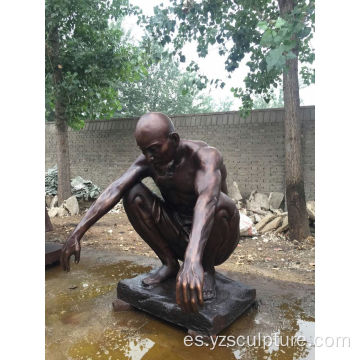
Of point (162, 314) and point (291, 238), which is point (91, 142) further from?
point (162, 314)

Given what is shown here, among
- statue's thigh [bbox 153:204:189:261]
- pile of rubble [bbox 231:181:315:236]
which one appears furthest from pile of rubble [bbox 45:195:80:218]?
statue's thigh [bbox 153:204:189:261]

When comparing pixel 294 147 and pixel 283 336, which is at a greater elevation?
pixel 294 147

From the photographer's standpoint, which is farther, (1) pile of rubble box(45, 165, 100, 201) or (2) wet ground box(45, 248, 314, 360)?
(1) pile of rubble box(45, 165, 100, 201)

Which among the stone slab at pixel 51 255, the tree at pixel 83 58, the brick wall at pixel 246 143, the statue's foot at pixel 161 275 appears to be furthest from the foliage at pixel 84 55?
the statue's foot at pixel 161 275

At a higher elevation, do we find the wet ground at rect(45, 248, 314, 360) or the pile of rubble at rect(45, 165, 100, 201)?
the pile of rubble at rect(45, 165, 100, 201)

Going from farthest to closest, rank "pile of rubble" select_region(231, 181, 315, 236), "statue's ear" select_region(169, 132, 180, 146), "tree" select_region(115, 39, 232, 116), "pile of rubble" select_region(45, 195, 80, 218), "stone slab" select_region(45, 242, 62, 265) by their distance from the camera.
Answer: "tree" select_region(115, 39, 232, 116) < "pile of rubble" select_region(45, 195, 80, 218) < "pile of rubble" select_region(231, 181, 315, 236) < "stone slab" select_region(45, 242, 62, 265) < "statue's ear" select_region(169, 132, 180, 146)

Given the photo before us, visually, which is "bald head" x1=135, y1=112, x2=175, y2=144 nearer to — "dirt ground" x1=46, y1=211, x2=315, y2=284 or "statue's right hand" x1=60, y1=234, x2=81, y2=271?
"statue's right hand" x1=60, y1=234, x2=81, y2=271

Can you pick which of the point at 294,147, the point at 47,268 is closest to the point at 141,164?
the point at 47,268

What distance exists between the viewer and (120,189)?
Answer: 2.01 meters

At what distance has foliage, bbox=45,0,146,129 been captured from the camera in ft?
20.2

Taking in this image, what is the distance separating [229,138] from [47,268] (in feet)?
15.6

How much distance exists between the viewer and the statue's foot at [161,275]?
6.75 feet

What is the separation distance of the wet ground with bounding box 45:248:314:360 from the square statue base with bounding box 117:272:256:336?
0.22 ft

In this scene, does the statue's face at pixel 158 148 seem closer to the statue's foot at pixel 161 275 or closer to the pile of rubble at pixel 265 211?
the statue's foot at pixel 161 275
